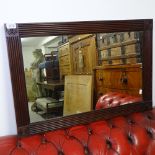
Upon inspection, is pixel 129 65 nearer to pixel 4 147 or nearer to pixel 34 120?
pixel 34 120

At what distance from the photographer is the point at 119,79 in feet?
4.96

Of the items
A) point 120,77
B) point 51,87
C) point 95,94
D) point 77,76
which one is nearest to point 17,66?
point 51,87

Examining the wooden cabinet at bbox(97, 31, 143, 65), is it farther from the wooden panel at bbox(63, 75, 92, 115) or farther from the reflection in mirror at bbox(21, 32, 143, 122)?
the wooden panel at bbox(63, 75, 92, 115)

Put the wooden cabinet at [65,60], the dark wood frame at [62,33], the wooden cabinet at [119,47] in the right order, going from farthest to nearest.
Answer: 1. the wooden cabinet at [119,47]
2. the wooden cabinet at [65,60]
3. the dark wood frame at [62,33]

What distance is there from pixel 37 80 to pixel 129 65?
0.67m

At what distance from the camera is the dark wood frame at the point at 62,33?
1.13 m

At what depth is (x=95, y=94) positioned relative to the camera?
4.67 ft

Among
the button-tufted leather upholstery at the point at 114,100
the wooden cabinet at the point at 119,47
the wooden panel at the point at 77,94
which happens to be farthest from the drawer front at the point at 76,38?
the button-tufted leather upholstery at the point at 114,100

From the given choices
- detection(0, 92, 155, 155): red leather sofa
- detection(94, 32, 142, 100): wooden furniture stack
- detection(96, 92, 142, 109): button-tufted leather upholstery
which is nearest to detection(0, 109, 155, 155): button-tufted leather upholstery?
detection(0, 92, 155, 155): red leather sofa

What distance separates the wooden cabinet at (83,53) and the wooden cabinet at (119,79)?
7cm

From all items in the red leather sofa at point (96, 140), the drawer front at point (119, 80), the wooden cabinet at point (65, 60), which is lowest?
the red leather sofa at point (96, 140)

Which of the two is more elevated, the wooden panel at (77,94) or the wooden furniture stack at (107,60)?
the wooden furniture stack at (107,60)

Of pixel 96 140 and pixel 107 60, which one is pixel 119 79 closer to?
pixel 107 60

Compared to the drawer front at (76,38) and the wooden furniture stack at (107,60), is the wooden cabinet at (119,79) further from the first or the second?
the drawer front at (76,38)
